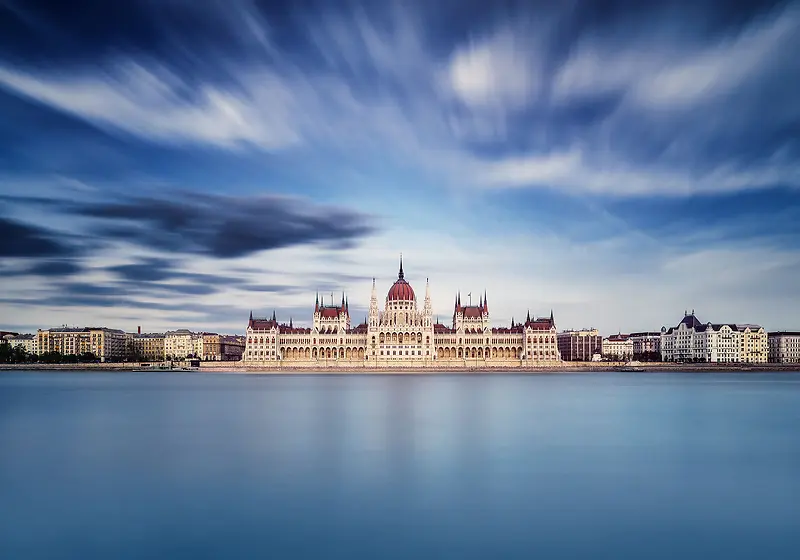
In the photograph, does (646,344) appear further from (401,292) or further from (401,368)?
(401,368)

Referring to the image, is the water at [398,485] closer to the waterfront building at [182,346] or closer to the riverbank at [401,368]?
the riverbank at [401,368]

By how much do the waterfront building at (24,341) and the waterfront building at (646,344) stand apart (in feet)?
404

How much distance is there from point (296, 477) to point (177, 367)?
11095 cm

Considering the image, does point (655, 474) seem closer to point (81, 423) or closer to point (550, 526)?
point (550, 526)

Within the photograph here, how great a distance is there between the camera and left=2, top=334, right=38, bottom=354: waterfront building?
474 feet

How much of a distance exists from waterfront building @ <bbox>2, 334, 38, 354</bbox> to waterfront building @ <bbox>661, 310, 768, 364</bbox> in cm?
12725

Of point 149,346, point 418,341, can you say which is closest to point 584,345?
point 418,341

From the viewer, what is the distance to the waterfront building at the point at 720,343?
129 meters

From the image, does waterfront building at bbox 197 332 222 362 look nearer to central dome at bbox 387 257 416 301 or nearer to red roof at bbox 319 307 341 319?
red roof at bbox 319 307 341 319

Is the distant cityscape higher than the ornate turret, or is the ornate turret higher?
the ornate turret

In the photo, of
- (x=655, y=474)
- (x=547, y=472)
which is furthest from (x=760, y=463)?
(x=547, y=472)

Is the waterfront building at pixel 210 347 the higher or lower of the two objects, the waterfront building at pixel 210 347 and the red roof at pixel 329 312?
the lower

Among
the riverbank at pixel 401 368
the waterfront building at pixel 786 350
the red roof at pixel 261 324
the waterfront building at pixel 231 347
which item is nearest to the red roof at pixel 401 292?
the riverbank at pixel 401 368

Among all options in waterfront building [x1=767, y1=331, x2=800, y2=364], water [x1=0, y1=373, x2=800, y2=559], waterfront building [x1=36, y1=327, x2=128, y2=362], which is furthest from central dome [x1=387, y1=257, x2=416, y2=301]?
water [x1=0, y1=373, x2=800, y2=559]
